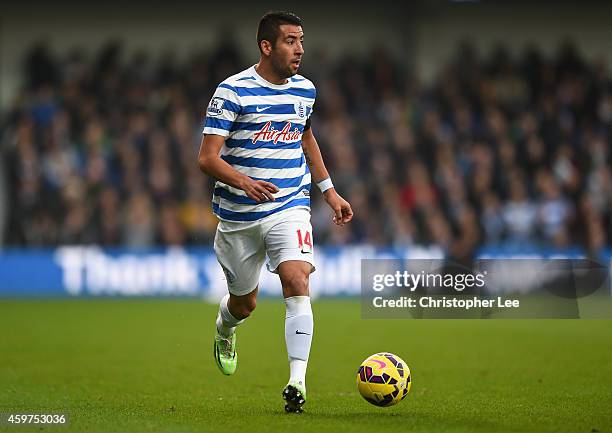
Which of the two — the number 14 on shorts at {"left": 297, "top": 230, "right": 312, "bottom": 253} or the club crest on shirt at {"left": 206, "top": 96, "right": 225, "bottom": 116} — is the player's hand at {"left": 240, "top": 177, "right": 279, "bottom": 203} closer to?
the number 14 on shorts at {"left": 297, "top": 230, "right": 312, "bottom": 253}

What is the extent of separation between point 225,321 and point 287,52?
7.24ft

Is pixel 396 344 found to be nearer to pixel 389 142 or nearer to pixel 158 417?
pixel 158 417

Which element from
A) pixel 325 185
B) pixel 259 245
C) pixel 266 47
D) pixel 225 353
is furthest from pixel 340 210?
pixel 225 353

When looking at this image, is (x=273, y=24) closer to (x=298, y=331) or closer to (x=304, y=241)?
(x=304, y=241)

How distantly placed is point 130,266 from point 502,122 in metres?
8.24

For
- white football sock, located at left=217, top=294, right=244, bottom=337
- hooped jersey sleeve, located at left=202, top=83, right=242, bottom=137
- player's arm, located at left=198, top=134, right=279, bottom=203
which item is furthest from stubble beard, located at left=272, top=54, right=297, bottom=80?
white football sock, located at left=217, top=294, right=244, bottom=337

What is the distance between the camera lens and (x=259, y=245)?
7676mm

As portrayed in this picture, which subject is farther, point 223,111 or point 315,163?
point 315,163

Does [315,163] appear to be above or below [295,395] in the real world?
above

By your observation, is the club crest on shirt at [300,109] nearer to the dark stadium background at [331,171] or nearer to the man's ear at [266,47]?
the man's ear at [266,47]

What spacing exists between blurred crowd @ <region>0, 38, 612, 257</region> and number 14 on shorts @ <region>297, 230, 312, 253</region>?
12.9 m

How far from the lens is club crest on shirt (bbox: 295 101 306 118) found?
7.58 metres

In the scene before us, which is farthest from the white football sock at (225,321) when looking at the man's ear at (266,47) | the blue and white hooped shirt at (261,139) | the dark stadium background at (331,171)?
the man's ear at (266,47)

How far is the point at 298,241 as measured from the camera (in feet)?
24.2
